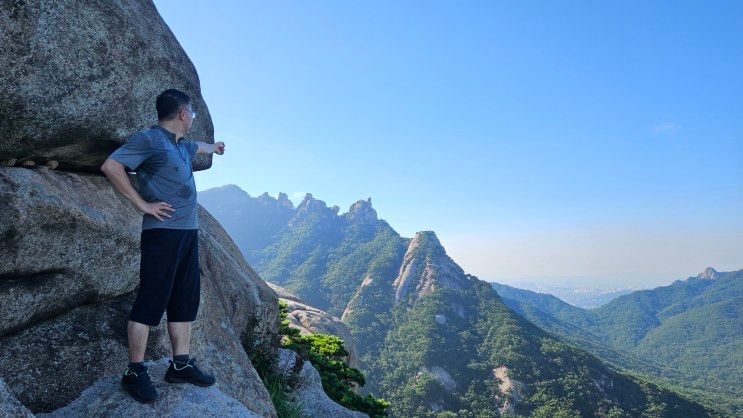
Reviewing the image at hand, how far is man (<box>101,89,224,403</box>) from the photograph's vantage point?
4.21 meters

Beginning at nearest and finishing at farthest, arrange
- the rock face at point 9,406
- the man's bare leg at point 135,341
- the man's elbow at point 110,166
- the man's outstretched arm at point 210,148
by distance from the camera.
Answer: the rock face at point 9,406
the man's elbow at point 110,166
the man's bare leg at point 135,341
the man's outstretched arm at point 210,148

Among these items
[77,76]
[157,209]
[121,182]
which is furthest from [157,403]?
[77,76]

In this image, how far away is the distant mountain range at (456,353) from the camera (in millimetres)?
83062

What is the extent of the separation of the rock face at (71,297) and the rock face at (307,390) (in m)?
2.85

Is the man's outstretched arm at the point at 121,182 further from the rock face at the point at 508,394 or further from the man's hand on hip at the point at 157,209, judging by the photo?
the rock face at the point at 508,394

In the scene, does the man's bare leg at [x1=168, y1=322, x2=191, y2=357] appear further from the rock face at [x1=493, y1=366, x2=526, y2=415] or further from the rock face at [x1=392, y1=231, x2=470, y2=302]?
the rock face at [x1=392, y1=231, x2=470, y2=302]

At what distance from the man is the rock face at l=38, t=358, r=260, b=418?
0.33ft

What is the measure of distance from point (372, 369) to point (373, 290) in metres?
46.7

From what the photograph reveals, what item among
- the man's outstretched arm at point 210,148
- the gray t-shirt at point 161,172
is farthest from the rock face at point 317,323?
the gray t-shirt at point 161,172

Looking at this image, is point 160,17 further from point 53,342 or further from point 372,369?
point 372,369

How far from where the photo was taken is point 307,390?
9719mm

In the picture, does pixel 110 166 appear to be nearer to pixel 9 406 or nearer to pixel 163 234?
pixel 163 234

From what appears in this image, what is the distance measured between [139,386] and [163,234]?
1.58 meters

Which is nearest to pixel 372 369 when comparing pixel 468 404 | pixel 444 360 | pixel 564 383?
pixel 444 360
